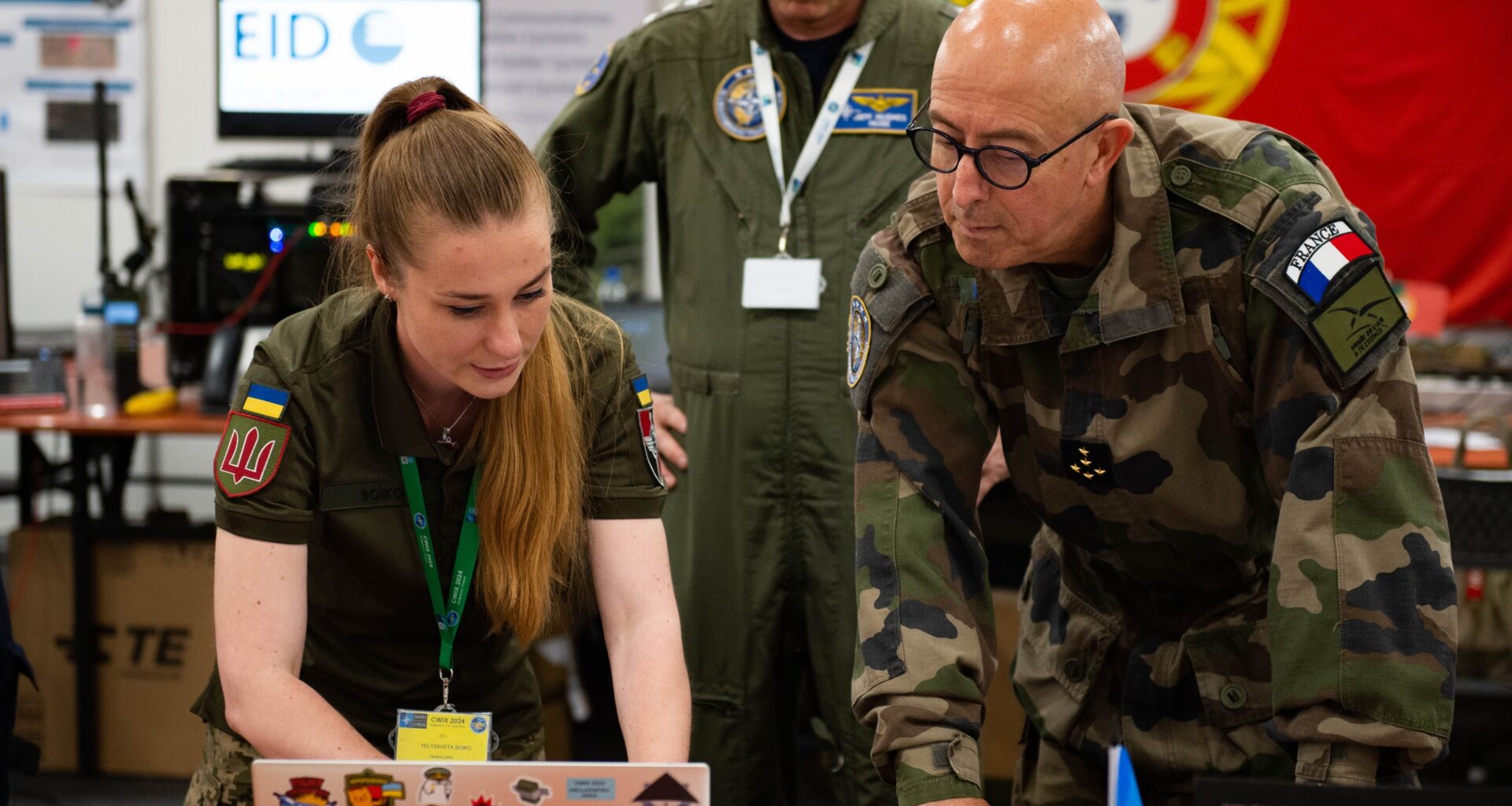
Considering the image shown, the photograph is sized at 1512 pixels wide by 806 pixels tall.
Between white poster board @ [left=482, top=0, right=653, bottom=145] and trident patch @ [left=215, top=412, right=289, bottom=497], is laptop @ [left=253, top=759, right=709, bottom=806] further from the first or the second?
white poster board @ [left=482, top=0, right=653, bottom=145]

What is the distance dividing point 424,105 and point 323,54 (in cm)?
237

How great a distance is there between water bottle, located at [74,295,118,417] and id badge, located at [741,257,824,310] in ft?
5.89

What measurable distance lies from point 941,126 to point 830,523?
93 centimetres

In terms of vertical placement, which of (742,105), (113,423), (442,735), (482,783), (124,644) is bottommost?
(124,644)

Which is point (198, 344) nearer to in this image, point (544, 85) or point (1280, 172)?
point (544, 85)

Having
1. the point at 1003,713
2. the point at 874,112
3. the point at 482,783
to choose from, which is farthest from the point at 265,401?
the point at 1003,713

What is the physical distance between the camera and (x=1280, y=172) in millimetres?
1239

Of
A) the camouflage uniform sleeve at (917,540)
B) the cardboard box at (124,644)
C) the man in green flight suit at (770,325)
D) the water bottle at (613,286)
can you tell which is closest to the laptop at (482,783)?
the camouflage uniform sleeve at (917,540)

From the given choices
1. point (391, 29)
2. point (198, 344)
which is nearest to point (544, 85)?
point (391, 29)

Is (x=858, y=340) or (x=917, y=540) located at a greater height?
(x=858, y=340)

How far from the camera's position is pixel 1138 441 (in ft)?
4.27

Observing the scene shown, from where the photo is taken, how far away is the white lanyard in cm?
206

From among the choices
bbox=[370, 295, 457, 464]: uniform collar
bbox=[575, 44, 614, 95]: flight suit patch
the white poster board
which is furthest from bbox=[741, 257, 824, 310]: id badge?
the white poster board

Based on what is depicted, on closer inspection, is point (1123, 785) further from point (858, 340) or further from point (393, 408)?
point (393, 408)
